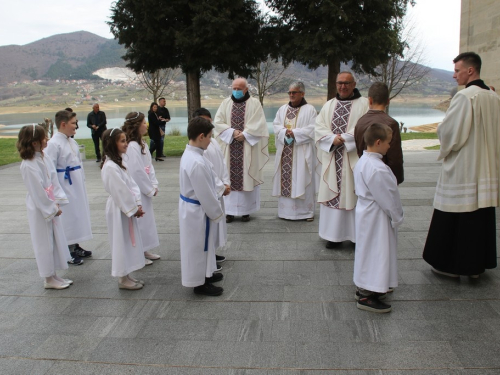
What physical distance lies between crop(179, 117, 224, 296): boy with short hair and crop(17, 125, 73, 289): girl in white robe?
1.35 m

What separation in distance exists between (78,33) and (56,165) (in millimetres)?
199548

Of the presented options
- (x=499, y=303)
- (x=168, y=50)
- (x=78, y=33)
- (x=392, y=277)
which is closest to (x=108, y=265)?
(x=392, y=277)

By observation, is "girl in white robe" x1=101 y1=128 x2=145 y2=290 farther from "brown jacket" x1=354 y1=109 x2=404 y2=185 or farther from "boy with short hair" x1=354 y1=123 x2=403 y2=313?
"brown jacket" x1=354 y1=109 x2=404 y2=185

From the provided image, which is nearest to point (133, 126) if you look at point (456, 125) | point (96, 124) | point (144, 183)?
point (144, 183)

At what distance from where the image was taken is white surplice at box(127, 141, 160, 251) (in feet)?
17.1

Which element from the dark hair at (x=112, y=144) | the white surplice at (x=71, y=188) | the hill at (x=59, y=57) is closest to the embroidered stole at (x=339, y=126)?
the dark hair at (x=112, y=144)

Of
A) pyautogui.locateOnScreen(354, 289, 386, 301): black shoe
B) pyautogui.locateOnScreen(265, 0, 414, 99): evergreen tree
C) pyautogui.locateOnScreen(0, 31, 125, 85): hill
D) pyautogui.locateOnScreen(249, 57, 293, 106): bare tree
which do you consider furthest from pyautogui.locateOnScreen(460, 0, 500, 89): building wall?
pyautogui.locateOnScreen(0, 31, 125, 85): hill

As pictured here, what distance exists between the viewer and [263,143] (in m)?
7.50

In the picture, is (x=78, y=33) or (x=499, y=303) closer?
(x=499, y=303)

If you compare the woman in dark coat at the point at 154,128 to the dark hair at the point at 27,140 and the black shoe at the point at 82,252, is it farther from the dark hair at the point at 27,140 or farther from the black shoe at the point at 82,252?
the dark hair at the point at 27,140

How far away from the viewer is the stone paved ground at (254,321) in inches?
131

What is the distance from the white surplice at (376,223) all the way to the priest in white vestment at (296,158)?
9.51 ft

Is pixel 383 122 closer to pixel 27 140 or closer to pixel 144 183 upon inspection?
pixel 144 183

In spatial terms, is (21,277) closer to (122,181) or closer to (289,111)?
(122,181)
